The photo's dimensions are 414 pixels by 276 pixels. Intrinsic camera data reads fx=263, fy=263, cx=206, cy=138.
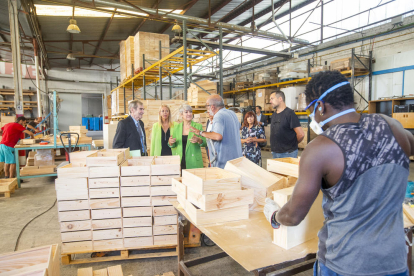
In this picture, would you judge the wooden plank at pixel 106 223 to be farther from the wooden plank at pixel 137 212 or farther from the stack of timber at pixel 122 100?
the stack of timber at pixel 122 100

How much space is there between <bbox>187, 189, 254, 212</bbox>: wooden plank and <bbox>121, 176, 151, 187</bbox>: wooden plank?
3.76 ft

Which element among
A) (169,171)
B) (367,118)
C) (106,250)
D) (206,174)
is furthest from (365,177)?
(106,250)

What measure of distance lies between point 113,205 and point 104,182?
0.30 metres

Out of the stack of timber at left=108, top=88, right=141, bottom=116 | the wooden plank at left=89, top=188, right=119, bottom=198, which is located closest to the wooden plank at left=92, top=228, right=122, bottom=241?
the wooden plank at left=89, top=188, right=119, bottom=198

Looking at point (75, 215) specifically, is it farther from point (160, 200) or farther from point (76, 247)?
point (160, 200)

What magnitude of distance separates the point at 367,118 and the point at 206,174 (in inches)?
60.0

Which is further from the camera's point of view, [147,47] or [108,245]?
[147,47]

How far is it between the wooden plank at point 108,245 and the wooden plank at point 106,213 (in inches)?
12.1

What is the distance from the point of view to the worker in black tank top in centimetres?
117

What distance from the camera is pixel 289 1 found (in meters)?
11.8

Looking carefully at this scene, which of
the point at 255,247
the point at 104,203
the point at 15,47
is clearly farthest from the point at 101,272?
the point at 15,47

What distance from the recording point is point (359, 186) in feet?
3.84

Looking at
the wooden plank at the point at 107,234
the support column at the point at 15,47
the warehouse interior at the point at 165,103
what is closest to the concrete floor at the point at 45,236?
the warehouse interior at the point at 165,103

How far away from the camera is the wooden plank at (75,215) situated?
10.1 feet
